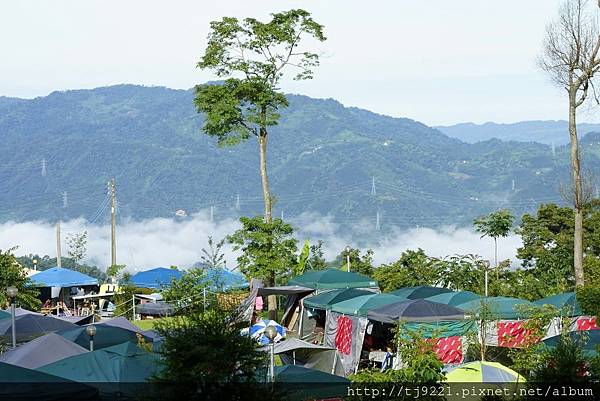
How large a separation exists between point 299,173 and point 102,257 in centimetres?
4806

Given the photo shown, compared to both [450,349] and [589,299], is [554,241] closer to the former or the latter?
[450,349]

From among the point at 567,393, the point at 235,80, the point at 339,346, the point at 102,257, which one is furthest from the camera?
the point at 102,257

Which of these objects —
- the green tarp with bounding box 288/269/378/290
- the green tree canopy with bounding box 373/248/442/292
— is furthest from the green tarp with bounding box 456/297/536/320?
the green tree canopy with bounding box 373/248/442/292

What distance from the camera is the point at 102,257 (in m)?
167

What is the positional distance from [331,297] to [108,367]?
10082 mm

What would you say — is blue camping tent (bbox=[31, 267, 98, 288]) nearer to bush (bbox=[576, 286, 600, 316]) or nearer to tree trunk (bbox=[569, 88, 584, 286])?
tree trunk (bbox=[569, 88, 584, 286])

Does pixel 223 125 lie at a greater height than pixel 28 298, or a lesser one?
greater

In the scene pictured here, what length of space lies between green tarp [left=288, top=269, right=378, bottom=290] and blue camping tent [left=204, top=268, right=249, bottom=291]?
2.97 m

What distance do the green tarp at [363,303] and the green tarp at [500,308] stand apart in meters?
1.63

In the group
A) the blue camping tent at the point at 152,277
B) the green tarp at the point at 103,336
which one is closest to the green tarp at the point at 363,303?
the green tarp at the point at 103,336

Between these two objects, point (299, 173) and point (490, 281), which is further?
point (299, 173)

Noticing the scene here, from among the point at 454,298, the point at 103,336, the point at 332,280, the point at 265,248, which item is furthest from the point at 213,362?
the point at 265,248

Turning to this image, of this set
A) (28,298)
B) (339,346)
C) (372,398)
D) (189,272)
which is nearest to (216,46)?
(189,272)

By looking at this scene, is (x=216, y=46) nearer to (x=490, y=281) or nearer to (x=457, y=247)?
(x=490, y=281)
